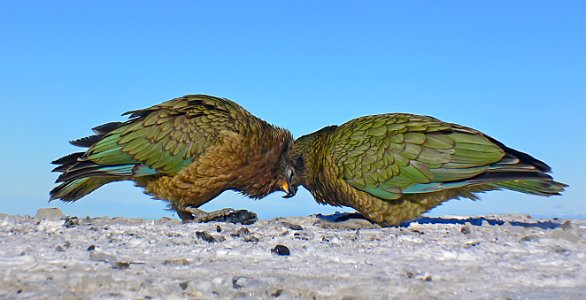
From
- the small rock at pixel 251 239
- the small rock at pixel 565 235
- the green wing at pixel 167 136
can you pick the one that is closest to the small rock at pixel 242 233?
the small rock at pixel 251 239

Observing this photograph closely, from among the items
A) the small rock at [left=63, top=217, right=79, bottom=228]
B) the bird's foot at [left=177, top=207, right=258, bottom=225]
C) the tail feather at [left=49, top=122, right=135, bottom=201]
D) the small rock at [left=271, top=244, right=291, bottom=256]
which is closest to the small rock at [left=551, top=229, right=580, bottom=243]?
the small rock at [left=271, top=244, right=291, bottom=256]

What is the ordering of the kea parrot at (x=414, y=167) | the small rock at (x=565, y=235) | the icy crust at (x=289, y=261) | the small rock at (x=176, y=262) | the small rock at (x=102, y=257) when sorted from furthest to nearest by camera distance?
the kea parrot at (x=414, y=167) → the small rock at (x=565, y=235) → the small rock at (x=102, y=257) → the small rock at (x=176, y=262) → the icy crust at (x=289, y=261)

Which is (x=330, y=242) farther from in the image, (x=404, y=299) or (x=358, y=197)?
(x=404, y=299)

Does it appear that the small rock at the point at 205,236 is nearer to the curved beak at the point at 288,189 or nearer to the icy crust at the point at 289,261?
the icy crust at the point at 289,261

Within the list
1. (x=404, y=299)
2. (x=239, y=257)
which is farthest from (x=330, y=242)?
(x=404, y=299)

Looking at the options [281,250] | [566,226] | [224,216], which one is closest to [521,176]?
[566,226]

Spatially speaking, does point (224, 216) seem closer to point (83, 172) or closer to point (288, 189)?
point (288, 189)
